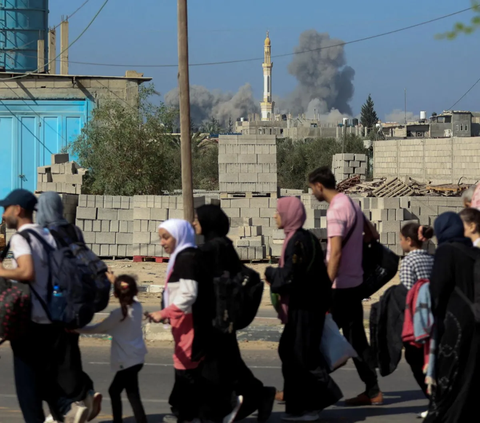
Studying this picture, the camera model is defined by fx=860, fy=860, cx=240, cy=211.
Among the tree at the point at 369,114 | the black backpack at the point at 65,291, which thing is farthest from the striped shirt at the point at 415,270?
the tree at the point at 369,114

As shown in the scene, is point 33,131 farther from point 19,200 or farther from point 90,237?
point 19,200

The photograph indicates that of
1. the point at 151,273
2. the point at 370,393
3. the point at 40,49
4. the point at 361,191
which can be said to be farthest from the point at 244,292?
the point at 40,49

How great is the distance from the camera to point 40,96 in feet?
87.6

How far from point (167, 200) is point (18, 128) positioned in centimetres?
1113

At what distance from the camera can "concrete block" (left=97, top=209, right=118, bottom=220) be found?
17.6m

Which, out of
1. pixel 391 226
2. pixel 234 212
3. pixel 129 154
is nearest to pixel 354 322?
pixel 391 226

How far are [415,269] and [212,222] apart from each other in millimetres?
1451

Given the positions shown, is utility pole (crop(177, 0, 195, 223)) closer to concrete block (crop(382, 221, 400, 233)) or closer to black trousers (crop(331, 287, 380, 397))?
concrete block (crop(382, 221, 400, 233))

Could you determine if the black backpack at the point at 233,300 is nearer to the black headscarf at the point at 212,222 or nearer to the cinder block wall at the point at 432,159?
the black headscarf at the point at 212,222

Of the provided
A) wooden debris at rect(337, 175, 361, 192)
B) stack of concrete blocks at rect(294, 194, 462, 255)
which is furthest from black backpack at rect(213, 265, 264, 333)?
wooden debris at rect(337, 175, 361, 192)

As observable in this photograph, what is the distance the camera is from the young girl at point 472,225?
5570 millimetres

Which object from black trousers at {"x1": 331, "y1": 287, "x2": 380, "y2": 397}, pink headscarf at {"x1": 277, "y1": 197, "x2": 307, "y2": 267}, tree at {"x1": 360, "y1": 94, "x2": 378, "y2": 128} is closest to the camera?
pink headscarf at {"x1": 277, "y1": 197, "x2": 307, "y2": 267}

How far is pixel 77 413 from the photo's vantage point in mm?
5500

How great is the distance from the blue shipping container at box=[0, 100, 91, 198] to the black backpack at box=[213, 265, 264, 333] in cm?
2164
